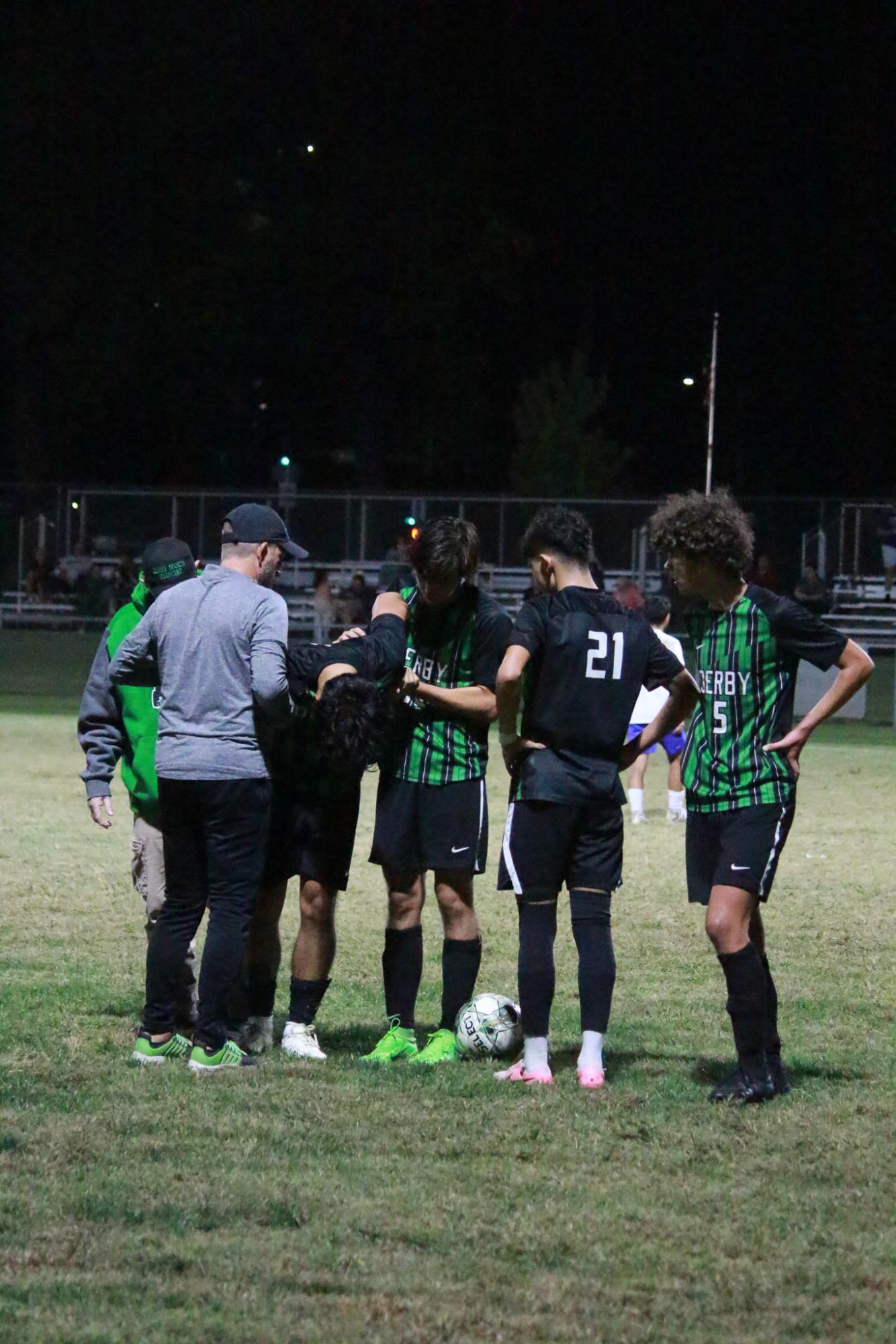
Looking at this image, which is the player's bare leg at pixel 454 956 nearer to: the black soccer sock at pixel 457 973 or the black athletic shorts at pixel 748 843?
the black soccer sock at pixel 457 973

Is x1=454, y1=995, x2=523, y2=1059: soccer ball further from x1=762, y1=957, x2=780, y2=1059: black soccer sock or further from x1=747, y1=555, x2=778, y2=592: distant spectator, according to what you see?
x1=747, y1=555, x2=778, y2=592: distant spectator

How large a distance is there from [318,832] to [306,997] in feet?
2.03

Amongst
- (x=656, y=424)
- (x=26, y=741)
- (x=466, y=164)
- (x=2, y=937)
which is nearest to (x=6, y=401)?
(x=466, y=164)

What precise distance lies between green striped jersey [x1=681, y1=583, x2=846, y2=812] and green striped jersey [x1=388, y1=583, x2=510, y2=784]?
0.77m

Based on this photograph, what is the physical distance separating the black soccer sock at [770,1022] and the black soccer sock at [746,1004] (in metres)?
0.11

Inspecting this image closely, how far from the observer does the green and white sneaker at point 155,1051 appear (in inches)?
240

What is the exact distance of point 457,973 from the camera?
636 centimetres

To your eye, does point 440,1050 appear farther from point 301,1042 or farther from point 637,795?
point 637,795

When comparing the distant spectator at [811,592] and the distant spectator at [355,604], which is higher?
the distant spectator at [811,592]

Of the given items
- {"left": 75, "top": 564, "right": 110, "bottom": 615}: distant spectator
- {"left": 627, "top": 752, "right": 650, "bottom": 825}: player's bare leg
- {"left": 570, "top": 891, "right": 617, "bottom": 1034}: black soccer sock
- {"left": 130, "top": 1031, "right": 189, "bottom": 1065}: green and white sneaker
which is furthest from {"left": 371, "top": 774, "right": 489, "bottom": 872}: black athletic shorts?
{"left": 75, "top": 564, "right": 110, "bottom": 615}: distant spectator

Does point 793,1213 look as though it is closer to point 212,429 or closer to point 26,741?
point 26,741

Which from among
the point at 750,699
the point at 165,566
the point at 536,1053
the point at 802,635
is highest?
the point at 165,566

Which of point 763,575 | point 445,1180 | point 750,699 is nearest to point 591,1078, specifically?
point 445,1180

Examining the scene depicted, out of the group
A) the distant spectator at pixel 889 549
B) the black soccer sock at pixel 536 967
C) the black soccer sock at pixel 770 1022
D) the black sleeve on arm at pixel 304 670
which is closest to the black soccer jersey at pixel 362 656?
the black sleeve on arm at pixel 304 670
